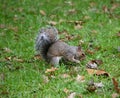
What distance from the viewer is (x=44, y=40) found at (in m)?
5.84

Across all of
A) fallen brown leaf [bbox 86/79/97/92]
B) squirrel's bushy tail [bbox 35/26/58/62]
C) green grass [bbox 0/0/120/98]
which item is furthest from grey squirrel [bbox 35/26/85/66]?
fallen brown leaf [bbox 86/79/97/92]

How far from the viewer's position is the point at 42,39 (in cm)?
581

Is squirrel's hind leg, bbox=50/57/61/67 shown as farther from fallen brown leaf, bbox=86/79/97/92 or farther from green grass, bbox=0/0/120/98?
fallen brown leaf, bbox=86/79/97/92

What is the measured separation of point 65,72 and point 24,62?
90cm

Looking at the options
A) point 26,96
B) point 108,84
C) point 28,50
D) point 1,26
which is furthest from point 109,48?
point 1,26

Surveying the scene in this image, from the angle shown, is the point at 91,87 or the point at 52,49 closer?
the point at 91,87

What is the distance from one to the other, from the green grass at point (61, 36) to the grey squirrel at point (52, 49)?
127 mm

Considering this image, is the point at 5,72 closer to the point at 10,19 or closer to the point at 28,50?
the point at 28,50

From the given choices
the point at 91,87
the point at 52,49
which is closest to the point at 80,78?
the point at 91,87

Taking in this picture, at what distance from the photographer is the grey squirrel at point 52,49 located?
5840 millimetres

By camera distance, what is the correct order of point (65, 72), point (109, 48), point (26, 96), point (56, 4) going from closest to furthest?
point (26, 96) → point (65, 72) → point (109, 48) → point (56, 4)

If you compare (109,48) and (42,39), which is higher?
(42,39)

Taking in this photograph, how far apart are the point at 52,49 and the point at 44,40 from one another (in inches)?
7.5

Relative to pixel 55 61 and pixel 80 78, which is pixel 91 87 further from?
pixel 55 61
